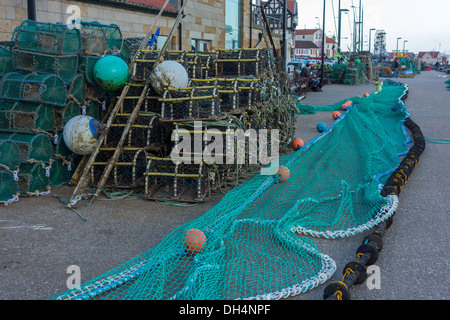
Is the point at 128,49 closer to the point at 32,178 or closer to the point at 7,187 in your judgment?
the point at 32,178

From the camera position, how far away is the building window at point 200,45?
52.0 feet

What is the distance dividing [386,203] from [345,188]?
81 centimetres

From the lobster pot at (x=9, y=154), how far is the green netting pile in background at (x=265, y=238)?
2386mm

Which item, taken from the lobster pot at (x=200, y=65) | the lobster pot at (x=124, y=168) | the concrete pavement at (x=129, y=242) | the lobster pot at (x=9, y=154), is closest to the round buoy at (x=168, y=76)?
the lobster pot at (x=200, y=65)

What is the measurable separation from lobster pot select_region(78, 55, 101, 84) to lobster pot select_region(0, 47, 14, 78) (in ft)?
2.99

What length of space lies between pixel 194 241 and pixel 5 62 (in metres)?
4.14

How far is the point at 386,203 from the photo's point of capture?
459cm

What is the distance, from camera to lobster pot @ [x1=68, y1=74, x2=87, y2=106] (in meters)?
5.90

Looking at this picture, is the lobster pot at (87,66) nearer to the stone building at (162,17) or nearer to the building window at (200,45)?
the stone building at (162,17)

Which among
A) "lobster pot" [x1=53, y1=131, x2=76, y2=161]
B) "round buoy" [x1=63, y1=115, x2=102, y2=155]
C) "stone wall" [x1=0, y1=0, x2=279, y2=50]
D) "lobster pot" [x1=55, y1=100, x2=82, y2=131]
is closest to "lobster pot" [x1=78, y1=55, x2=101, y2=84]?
"lobster pot" [x1=55, y1=100, x2=82, y2=131]

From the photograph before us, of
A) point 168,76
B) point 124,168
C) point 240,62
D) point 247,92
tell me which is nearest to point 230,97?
point 247,92

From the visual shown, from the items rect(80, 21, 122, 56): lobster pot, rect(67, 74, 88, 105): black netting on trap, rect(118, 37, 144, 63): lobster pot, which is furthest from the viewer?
rect(118, 37, 144, 63): lobster pot

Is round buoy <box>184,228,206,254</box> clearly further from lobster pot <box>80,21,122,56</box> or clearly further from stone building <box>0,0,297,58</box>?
stone building <box>0,0,297,58</box>

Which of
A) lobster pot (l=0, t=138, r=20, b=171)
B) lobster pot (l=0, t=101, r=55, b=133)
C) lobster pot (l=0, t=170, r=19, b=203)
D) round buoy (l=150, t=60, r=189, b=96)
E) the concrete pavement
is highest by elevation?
round buoy (l=150, t=60, r=189, b=96)
